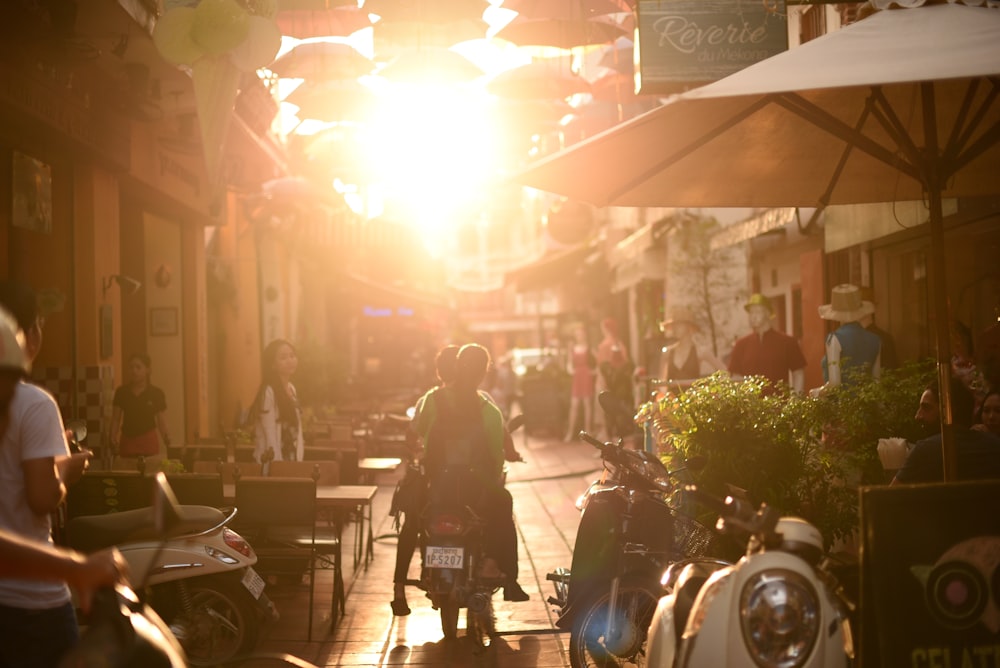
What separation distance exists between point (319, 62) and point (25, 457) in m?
11.4

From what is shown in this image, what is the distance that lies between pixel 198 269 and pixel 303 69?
14.1ft

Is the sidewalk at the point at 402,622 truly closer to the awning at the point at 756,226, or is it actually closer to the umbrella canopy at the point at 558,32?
the awning at the point at 756,226

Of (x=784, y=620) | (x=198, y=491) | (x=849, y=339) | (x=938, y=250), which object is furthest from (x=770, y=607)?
(x=849, y=339)

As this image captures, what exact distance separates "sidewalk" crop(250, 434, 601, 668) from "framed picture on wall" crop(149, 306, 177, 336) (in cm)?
484

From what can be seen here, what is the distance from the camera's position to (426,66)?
47.3 ft

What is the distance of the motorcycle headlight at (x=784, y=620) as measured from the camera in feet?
13.0

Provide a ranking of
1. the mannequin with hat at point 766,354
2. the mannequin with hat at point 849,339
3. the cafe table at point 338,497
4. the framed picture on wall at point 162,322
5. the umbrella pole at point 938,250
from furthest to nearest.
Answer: the framed picture on wall at point 162,322, the mannequin with hat at point 766,354, the mannequin with hat at point 849,339, the cafe table at point 338,497, the umbrella pole at point 938,250

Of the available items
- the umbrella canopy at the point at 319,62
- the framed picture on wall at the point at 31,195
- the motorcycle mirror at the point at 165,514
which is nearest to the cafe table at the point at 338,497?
the framed picture on wall at the point at 31,195

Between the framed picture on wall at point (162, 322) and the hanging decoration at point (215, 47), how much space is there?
7667 mm

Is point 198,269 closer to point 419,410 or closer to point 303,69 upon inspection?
point 303,69

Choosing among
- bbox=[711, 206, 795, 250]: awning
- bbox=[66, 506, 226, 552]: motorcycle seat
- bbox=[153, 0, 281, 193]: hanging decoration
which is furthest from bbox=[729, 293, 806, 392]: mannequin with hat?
bbox=[66, 506, 226, 552]: motorcycle seat

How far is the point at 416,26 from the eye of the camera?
44.9 ft

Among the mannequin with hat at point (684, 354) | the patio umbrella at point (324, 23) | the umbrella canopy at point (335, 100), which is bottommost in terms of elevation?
the mannequin with hat at point (684, 354)

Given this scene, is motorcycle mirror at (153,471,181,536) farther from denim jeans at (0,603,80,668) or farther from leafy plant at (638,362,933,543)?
leafy plant at (638,362,933,543)
